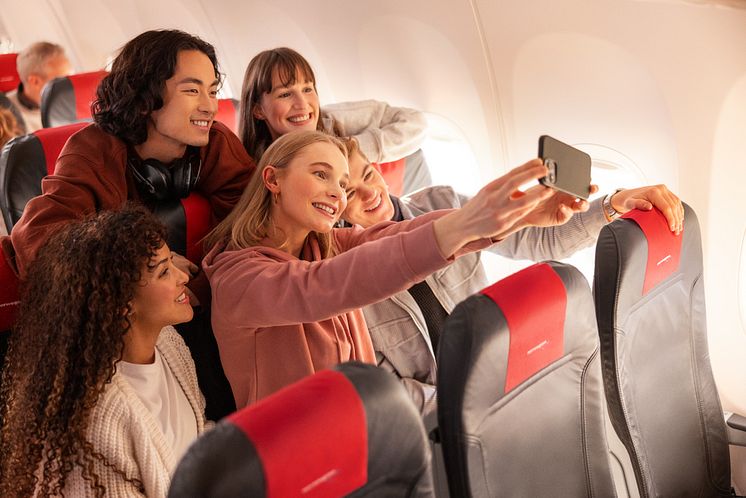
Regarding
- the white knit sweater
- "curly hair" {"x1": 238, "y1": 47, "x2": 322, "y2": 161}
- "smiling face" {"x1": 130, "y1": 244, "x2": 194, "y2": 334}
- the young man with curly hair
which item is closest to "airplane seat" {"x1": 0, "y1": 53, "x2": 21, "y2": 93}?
"curly hair" {"x1": 238, "y1": 47, "x2": 322, "y2": 161}

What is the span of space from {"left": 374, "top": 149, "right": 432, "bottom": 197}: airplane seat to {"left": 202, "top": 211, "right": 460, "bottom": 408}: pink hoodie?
1.61m

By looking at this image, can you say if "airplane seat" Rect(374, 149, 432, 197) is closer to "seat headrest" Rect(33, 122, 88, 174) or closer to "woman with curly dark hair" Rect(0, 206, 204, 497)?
"seat headrest" Rect(33, 122, 88, 174)

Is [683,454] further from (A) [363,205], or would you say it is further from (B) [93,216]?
(B) [93,216]

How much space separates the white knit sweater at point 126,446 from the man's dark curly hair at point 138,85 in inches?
30.2

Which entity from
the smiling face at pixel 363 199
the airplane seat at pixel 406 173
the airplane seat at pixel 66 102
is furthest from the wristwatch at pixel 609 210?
the airplane seat at pixel 66 102

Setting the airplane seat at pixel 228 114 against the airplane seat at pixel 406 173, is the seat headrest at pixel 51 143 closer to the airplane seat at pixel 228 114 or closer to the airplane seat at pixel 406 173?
the airplane seat at pixel 228 114

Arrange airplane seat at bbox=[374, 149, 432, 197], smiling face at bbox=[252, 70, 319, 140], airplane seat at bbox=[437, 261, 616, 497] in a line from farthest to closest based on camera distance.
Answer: airplane seat at bbox=[374, 149, 432, 197] → smiling face at bbox=[252, 70, 319, 140] → airplane seat at bbox=[437, 261, 616, 497]

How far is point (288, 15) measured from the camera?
180 inches

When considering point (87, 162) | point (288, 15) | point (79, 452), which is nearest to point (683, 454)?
point (79, 452)

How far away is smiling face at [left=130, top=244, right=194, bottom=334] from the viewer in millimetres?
1664

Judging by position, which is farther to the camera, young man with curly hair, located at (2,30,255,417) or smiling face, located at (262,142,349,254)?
young man with curly hair, located at (2,30,255,417)

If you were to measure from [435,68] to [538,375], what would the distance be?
2.30 meters

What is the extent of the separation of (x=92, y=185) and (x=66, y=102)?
1.97m

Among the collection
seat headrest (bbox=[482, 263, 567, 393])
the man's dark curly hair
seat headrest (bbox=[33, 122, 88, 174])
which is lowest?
seat headrest (bbox=[482, 263, 567, 393])
